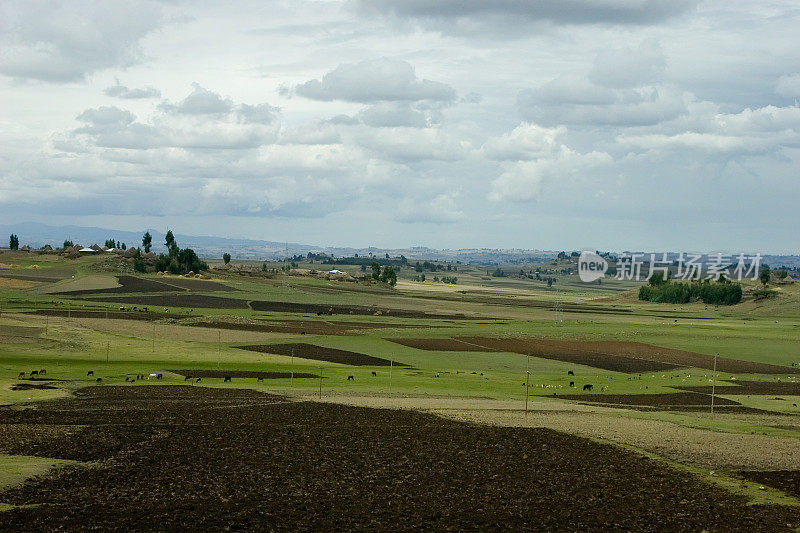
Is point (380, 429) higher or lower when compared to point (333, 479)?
lower

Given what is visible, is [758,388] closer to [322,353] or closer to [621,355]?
[621,355]

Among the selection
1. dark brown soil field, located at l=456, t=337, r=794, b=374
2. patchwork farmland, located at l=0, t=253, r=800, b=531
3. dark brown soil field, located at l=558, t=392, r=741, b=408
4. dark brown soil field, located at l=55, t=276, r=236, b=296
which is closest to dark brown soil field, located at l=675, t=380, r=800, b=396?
patchwork farmland, located at l=0, t=253, r=800, b=531

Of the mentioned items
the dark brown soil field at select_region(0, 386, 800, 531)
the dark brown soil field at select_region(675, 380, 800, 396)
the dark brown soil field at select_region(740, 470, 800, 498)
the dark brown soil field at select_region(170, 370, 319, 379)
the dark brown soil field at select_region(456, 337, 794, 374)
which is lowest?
the dark brown soil field at select_region(170, 370, 319, 379)

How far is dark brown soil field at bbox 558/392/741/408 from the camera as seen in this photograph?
5834 cm

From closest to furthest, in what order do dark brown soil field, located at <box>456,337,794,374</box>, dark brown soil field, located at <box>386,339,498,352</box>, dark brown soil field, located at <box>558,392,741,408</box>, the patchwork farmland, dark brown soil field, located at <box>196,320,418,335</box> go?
1. the patchwork farmland
2. dark brown soil field, located at <box>558,392,741,408</box>
3. dark brown soil field, located at <box>456,337,794,374</box>
4. dark brown soil field, located at <box>386,339,498,352</box>
5. dark brown soil field, located at <box>196,320,418,335</box>

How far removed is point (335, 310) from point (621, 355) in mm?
60353

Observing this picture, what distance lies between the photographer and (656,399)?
60656mm

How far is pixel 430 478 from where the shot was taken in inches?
1297

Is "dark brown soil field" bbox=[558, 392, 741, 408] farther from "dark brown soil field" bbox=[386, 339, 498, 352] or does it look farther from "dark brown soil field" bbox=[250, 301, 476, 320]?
"dark brown soil field" bbox=[250, 301, 476, 320]

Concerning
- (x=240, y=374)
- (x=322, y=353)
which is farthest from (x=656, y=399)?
(x=322, y=353)

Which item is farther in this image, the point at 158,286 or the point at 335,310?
the point at 158,286

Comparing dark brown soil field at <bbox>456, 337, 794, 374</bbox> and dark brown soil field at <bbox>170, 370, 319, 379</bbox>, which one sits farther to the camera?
dark brown soil field at <bbox>456, 337, 794, 374</bbox>

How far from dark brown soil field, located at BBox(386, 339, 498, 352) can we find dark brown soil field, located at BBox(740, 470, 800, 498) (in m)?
56.2

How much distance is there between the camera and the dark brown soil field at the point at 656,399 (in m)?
58.3
